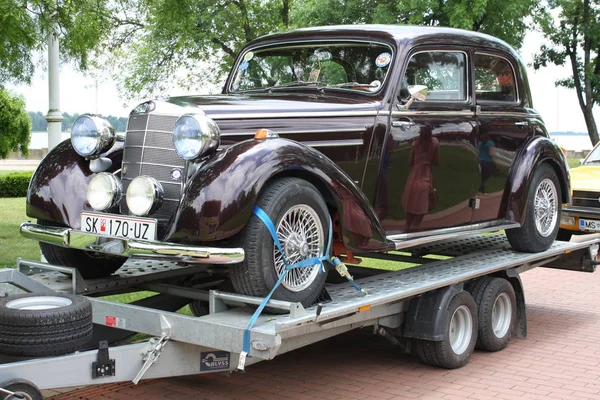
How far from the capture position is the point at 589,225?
1055cm

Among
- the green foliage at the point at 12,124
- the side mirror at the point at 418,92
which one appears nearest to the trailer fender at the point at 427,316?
the side mirror at the point at 418,92

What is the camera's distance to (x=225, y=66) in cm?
2028

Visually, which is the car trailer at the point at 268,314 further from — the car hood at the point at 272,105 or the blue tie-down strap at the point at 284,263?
the car hood at the point at 272,105

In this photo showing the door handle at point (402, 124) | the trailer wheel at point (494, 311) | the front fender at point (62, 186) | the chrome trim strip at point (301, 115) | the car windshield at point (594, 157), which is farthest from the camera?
the car windshield at point (594, 157)

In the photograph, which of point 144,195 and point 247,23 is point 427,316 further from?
point 247,23

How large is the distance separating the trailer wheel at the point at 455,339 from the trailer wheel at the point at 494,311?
0.15 meters

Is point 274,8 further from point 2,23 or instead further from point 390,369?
point 390,369

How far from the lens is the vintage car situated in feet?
14.6

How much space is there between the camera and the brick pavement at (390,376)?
17.5ft

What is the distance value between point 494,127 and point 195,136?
3.14 m

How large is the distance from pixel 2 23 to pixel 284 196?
187 inches

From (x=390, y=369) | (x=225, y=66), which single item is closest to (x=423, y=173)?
(x=390, y=369)

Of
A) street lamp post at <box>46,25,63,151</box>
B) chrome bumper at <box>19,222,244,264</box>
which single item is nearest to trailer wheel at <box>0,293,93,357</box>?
chrome bumper at <box>19,222,244,264</box>

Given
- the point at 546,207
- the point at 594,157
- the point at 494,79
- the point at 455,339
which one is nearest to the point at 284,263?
the point at 455,339
